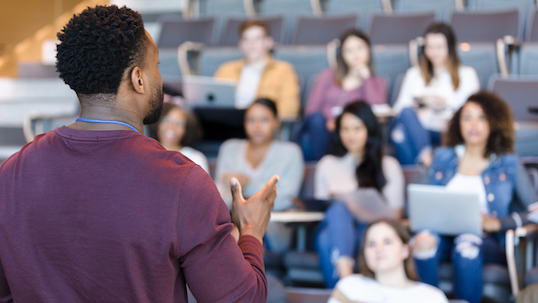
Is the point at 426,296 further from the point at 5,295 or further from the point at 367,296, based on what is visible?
the point at 5,295

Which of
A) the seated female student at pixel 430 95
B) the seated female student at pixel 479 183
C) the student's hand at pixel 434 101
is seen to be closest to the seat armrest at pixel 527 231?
the seated female student at pixel 479 183

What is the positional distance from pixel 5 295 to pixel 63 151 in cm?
19

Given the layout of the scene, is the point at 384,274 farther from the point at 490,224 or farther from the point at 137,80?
the point at 137,80

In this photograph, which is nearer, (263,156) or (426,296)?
(426,296)

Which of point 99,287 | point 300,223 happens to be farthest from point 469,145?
point 99,287

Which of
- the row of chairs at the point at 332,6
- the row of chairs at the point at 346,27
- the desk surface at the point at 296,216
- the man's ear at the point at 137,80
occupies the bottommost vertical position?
the desk surface at the point at 296,216

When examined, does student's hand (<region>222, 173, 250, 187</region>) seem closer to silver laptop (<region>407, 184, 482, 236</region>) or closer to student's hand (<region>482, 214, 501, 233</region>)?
silver laptop (<region>407, 184, 482, 236</region>)

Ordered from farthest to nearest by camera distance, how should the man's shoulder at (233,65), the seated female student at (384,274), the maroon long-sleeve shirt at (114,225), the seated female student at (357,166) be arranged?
the man's shoulder at (233,65), the seated female student at (357,166), the seated female student at (384,274), the maroon long-sleeve shirt at (114,225)

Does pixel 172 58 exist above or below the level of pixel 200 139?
above

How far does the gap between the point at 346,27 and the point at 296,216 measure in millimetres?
1503

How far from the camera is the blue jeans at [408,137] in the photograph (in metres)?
1.90

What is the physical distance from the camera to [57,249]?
1.88ft

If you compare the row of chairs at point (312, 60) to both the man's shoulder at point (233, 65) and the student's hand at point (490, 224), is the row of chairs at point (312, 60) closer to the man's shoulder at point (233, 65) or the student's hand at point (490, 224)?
the man's shoulder at point (233, 65)

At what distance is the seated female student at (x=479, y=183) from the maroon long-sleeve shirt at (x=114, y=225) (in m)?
1.03
